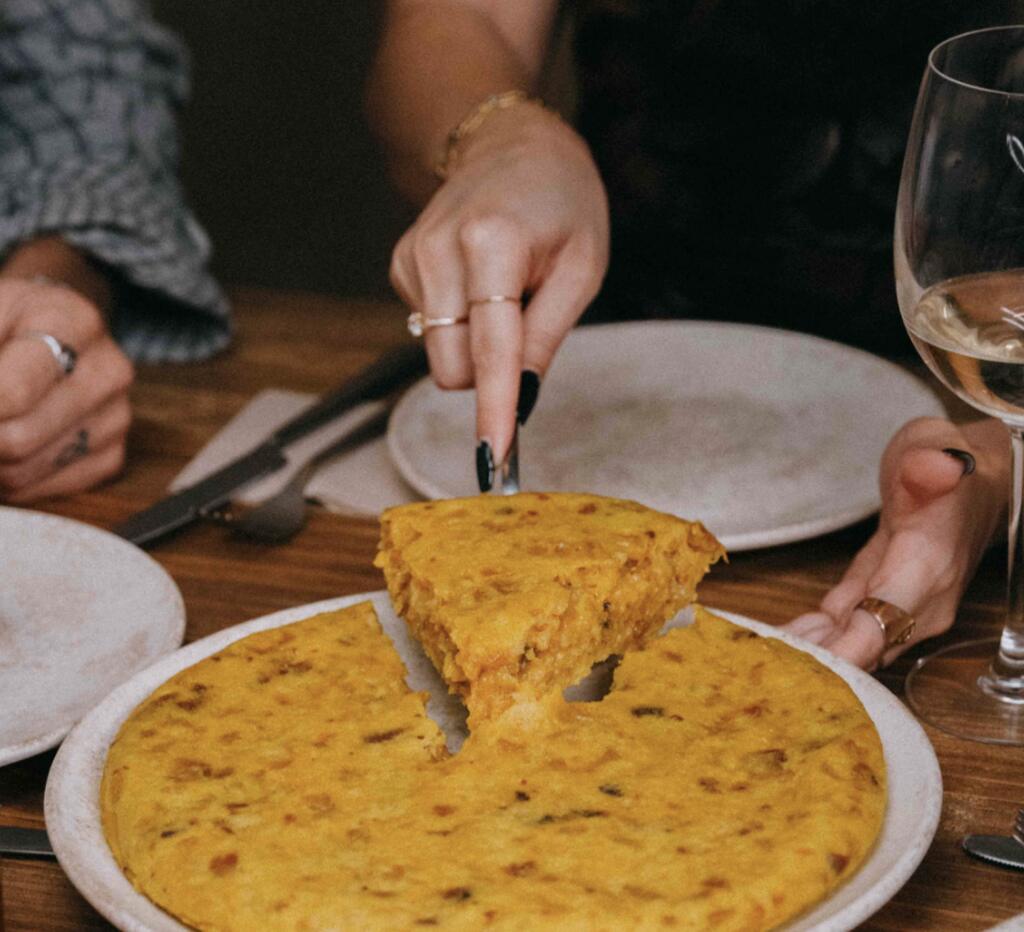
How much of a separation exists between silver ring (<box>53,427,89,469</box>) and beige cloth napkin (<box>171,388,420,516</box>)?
0.12 meters

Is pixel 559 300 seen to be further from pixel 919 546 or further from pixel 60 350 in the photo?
pixel 60 350

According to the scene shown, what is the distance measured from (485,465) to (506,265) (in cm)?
24

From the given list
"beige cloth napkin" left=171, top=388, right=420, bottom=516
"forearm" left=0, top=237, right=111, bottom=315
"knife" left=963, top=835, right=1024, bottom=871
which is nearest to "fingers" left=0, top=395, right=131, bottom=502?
"beige cloth napkin" left=171, top=388, right=420, bottom=516

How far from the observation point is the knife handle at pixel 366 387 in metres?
1.84

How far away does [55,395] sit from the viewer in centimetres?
181

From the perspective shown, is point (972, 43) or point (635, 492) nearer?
point (972, 43)

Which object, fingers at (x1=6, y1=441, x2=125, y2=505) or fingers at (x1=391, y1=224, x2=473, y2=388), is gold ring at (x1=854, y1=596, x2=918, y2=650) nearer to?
fingers at (x1=391, y1=224, x2=473, y2=388)

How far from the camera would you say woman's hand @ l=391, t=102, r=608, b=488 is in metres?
1.50

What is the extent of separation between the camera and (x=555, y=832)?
3.01ft

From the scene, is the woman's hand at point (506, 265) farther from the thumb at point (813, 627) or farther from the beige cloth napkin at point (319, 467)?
the thumb at point (813, 627)

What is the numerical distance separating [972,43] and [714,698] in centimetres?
55

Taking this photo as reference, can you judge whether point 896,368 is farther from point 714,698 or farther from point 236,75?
point 236,75

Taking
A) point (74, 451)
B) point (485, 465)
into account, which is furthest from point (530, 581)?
point (74, 451)

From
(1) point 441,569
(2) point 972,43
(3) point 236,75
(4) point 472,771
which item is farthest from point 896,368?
(3) point 236,75
